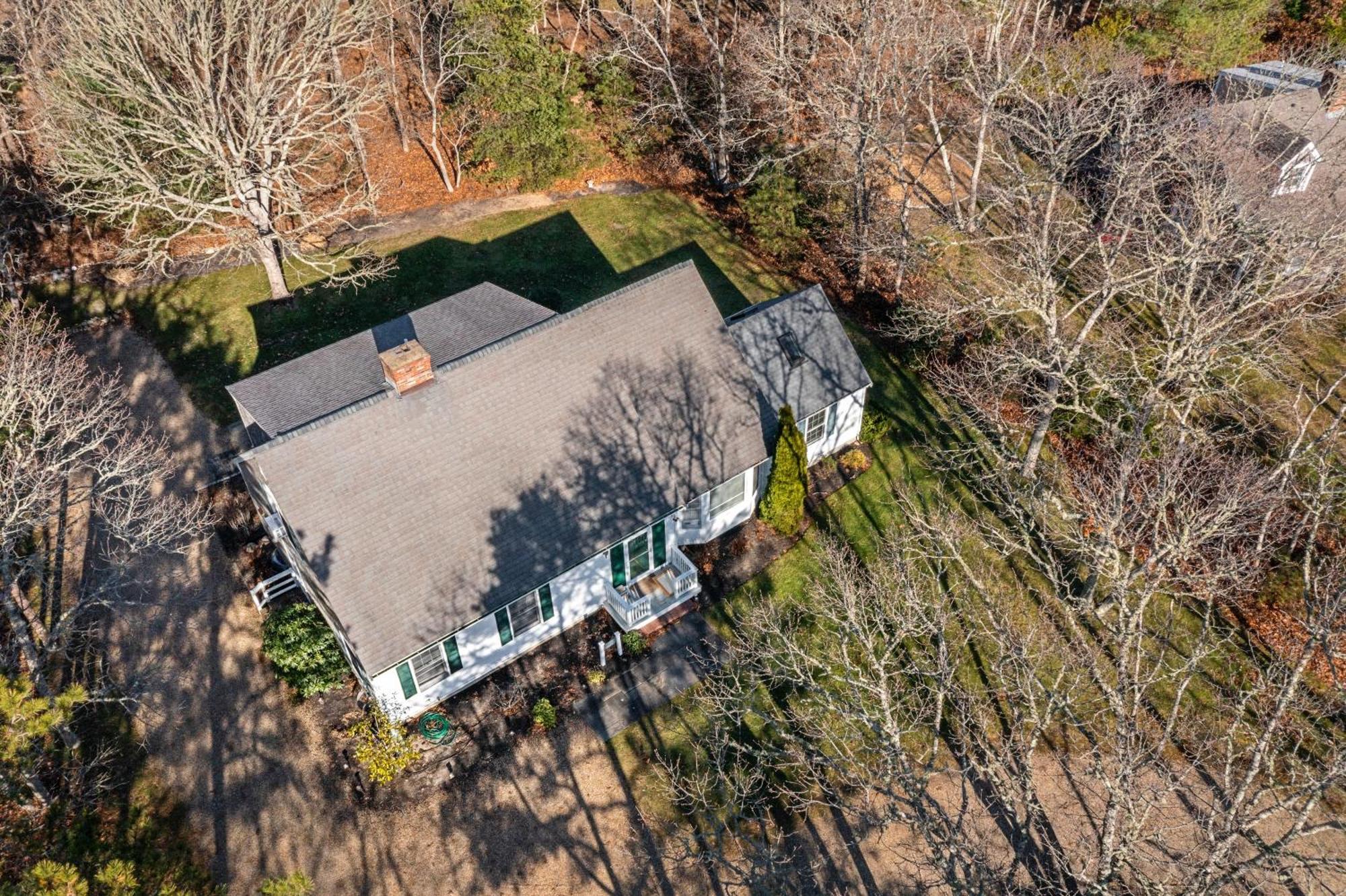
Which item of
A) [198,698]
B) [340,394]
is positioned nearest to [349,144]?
[340,394]

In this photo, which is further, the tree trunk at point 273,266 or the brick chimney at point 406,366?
the tree trunk at point 273,266

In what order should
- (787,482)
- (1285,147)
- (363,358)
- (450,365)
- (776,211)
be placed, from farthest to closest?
1. (776,211)
2. (1285,147)
3. (787,482)
4. (363,358)
5. (450,365)

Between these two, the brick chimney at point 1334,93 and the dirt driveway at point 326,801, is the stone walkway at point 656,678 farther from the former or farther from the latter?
the brick chimney at point 1334,93

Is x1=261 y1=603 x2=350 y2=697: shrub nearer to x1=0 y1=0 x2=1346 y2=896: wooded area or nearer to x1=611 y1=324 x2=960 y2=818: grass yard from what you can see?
x1=0 y1=0 x2=1346 y2=896: wooded area

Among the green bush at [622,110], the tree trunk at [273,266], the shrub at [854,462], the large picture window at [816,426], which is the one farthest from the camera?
the green bush at [622,110]

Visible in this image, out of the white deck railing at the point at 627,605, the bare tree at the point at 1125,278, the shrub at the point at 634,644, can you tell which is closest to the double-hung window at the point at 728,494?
the white deck railing at the point at 627,605

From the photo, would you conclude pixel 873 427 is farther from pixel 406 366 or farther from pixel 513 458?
pixel 406 366

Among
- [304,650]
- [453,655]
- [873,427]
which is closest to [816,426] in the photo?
[873,427]
